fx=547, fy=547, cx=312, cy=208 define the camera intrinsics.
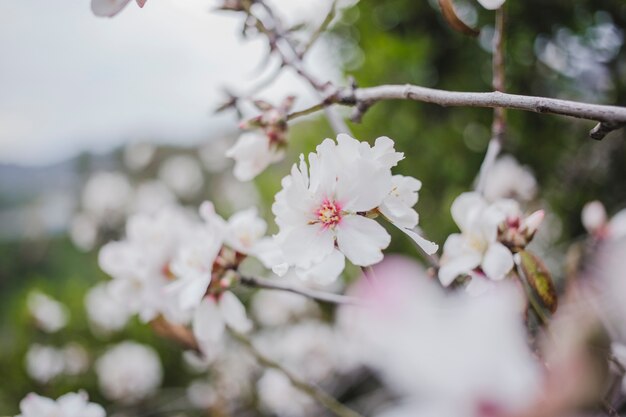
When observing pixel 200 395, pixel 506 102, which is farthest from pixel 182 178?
pixel 506 102

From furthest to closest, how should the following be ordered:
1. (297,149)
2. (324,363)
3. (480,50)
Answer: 1. (297,149)
2. (324,363)
3. (480,50)

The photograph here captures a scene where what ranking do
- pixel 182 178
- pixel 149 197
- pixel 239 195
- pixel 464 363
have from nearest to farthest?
pixel 464 363, pixel 149 197, pixel 239 195, pixel 182 178

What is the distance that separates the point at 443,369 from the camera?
0.23 meters

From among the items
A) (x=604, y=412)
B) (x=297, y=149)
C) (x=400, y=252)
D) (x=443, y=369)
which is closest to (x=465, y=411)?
(x=443, y=369)

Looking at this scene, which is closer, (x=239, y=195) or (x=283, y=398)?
(x=283, y=398)

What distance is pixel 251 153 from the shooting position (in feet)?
2.30

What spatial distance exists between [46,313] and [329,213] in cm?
217

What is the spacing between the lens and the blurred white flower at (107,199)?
3248mm

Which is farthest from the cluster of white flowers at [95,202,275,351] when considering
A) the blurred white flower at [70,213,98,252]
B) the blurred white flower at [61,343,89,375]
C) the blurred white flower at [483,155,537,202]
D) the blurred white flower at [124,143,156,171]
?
the blurred white flower at [124,143,156,171]

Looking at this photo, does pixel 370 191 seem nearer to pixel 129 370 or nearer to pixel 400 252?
pixel 400 252

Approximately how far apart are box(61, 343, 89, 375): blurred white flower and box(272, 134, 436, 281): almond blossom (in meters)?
2.01

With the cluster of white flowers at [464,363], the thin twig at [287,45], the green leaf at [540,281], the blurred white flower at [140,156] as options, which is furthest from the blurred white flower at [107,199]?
the cluster of white flowers at [464,363]

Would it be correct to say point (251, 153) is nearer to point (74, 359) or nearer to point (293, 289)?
point (293, 289)

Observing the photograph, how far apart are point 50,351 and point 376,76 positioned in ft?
5.18
